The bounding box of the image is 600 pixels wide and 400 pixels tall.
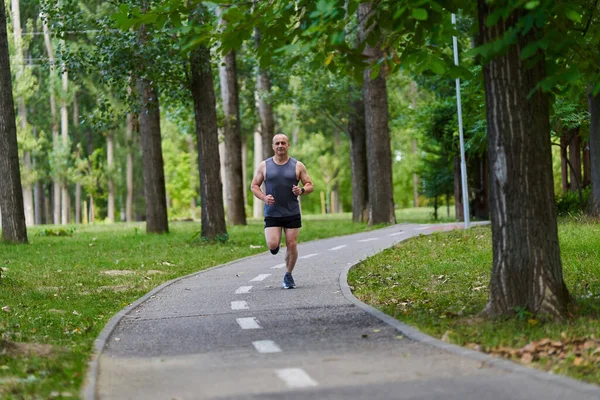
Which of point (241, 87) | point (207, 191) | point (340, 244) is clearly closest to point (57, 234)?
point (207, 191)

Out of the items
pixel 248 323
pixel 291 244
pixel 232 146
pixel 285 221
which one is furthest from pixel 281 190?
pixel 232 146

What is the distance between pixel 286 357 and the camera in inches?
295

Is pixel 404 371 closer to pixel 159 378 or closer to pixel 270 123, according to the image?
pixel 159 378

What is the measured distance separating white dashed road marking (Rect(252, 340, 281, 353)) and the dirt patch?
1.63 m

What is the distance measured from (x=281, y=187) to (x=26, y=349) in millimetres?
5016

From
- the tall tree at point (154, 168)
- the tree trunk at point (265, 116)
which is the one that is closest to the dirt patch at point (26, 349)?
the tall tree at point (154, 168)

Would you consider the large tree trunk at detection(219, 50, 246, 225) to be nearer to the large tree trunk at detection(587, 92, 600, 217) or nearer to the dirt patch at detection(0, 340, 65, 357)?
the large tree trunk at detection(587, 92, 600, 217)

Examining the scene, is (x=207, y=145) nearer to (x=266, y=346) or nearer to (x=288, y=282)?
(x=288, y=282)

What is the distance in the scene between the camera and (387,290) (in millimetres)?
12320

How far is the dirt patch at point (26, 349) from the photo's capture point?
26.0ft

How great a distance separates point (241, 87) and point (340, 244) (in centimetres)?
2489

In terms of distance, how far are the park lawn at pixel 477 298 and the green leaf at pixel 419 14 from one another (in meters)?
2.57

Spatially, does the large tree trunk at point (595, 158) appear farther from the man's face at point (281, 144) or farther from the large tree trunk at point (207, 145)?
the man's face at point (281, 144)

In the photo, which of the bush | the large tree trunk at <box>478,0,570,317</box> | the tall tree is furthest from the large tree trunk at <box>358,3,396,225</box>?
the large tree trunk at <box>478,0,570,317</box>
